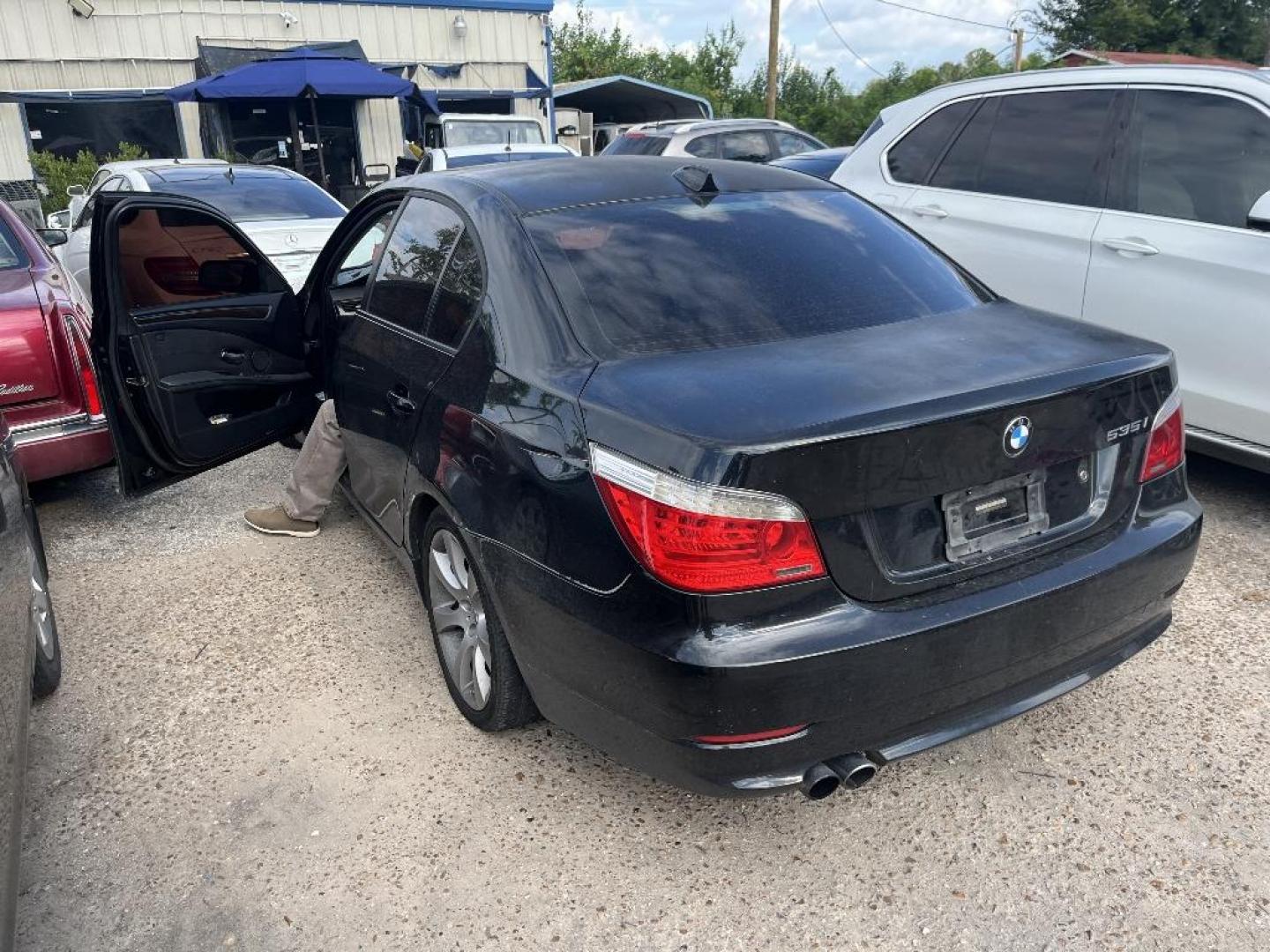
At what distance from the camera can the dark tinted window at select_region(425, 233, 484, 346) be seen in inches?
115

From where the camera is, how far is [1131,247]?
427cm

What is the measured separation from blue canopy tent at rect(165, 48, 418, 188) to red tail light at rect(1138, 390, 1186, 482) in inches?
606

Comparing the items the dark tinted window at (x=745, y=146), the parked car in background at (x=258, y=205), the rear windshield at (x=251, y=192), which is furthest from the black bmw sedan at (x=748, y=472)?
the dark tinted window at (x=745, y=146)

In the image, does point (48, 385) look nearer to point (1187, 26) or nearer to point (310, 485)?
point (310, 485)

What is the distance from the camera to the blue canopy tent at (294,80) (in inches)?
610

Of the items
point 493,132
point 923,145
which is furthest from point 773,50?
point 923,145

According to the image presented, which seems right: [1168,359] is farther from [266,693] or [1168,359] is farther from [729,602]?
[266,693]

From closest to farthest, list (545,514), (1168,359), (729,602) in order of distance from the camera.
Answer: (729,602) < (545,514) < (1168,359)

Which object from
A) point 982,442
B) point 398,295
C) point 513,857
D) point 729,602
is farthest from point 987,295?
point 513,857

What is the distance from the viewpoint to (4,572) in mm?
2494

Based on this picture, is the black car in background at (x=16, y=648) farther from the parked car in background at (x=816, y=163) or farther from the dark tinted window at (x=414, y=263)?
the parked car in background at (x=816, y=163)

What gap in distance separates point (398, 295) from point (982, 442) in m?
2.06

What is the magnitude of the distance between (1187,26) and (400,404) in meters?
43.8

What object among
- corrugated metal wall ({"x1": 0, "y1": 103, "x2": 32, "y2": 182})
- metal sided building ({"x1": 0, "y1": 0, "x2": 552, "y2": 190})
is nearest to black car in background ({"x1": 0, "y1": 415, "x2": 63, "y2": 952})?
metal sided building ({"x1": 0, "y1": 0, "x2": 552, "y2": 190})
